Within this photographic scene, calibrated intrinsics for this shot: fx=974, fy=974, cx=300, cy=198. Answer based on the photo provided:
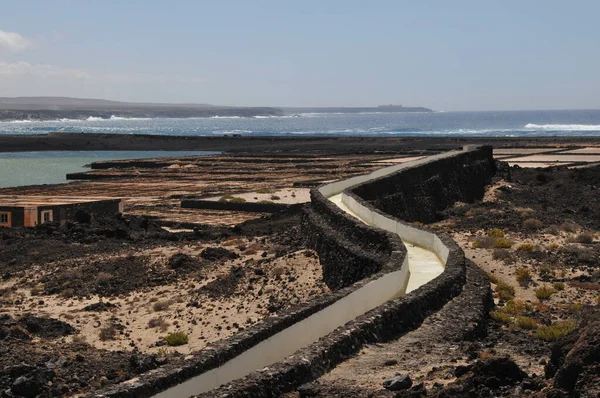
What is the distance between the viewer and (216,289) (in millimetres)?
22078

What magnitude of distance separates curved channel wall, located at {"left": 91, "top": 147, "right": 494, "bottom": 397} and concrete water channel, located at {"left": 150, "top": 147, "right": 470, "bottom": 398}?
0.04ft

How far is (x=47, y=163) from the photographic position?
86.9 m

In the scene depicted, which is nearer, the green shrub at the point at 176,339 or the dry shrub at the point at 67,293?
the green shrub at the point at 176,339

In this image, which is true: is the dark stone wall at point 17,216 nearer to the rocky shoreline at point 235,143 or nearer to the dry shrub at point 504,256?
the dry shrub at point 504,256

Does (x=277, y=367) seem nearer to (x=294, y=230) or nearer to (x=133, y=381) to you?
(x=133, y=381)

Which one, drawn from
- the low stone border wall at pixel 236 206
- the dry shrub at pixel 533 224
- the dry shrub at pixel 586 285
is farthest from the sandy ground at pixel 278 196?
the dry shrub at pixel 586 285

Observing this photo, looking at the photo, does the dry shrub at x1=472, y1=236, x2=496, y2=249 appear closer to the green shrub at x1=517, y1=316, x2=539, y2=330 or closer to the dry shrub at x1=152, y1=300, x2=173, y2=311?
the dry shrub at x1=152, y1=300, x2=173, y2=311

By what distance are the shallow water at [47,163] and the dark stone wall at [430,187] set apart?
3046cm

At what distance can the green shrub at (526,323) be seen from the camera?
15703 millimetres

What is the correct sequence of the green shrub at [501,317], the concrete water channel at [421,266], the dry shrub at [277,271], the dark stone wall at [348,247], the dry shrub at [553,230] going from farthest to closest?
the dry shrub at [553,230], the dry shrub at [277,271], the dark stone wall at [348,247], the concrete water channel at [421,266], the green shrub at [501,317]

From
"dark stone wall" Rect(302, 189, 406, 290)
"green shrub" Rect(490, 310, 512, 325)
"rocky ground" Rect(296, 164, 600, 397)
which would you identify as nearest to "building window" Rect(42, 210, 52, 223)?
"dark stone wall" Rect(302, 189, 406, 290)

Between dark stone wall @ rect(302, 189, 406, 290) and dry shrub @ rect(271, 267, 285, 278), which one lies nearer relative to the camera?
dark stone wall @ rect(302, 189, 406, 290)

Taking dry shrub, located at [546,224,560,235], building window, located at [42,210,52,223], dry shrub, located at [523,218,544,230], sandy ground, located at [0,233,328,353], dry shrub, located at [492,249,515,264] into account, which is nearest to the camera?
sandy ground, located at [0,233,328,353]

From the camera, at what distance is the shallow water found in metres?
66.9
